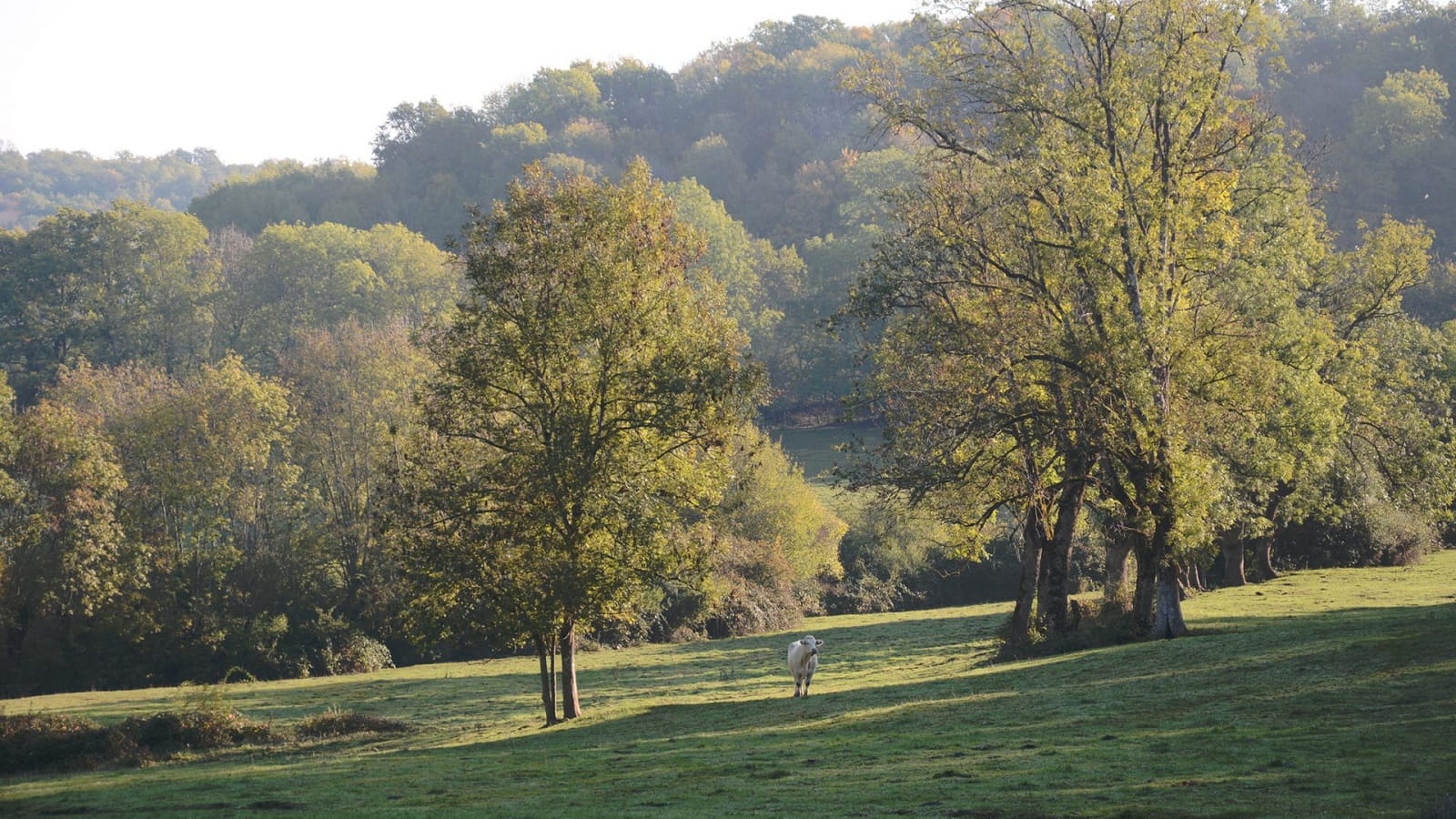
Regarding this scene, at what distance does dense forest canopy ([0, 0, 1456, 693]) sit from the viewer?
35969 mm

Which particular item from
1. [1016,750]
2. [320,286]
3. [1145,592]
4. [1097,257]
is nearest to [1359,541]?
[1145,592]

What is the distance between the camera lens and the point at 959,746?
2211 centimetres

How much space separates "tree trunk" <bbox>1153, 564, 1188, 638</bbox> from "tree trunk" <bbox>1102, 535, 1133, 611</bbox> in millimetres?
4328

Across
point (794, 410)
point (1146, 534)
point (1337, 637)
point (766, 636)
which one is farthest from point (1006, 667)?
point (794, 410)

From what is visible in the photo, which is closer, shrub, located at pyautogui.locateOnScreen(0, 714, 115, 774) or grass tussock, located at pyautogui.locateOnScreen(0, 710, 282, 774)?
shrub, located at pyautogui.locateOnScreen(0, 714, 115, 774)

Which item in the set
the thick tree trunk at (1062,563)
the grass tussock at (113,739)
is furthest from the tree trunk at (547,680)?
the thick tree trunk at (1062,563)

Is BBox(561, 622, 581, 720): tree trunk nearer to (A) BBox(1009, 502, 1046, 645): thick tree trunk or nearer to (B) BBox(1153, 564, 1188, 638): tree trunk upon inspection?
(A) BBox(1009, 502, 1046, 645): thick tree trunk

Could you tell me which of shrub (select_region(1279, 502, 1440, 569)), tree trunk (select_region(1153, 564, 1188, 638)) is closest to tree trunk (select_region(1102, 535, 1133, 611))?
tree trunk (select_region(1153, 564, 1188, 638))

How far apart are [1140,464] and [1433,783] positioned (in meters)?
20.1

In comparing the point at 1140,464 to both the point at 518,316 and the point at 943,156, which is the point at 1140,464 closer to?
the point at 943,156

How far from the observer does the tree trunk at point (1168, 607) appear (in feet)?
117

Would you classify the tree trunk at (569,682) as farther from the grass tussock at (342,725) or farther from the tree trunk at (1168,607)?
the tree trunk at (1168,607)

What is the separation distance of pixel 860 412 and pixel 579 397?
3892cm

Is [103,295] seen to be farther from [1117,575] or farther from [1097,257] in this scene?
[1097,257]
